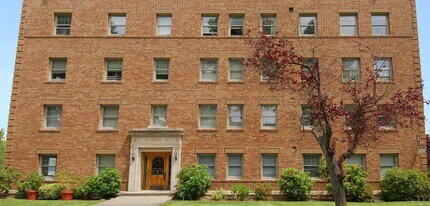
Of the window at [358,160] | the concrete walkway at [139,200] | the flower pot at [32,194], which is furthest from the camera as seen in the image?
the window at [358,160]

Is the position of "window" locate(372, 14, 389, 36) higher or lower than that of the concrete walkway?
higher

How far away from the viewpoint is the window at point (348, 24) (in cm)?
2776

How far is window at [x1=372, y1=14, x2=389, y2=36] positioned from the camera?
27.7m

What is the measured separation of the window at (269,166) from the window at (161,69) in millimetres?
7450

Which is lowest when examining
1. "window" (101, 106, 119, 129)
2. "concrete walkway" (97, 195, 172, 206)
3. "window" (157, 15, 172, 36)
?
"concrete walkway" (97, 195, 172, 206)

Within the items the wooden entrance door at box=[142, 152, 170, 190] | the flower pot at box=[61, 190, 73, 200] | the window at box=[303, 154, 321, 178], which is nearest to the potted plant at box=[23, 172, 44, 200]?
the flower pot at box=[61, 190, 73, 200]

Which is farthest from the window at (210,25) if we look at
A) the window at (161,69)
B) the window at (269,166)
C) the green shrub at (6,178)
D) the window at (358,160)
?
the green shrub at (6,178)

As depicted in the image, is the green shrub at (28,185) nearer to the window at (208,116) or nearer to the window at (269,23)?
the window at (208,116)

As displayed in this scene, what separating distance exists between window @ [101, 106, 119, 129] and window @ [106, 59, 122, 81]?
1843mm

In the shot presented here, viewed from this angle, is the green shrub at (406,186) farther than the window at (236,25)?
No

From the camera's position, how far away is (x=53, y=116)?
88.7ft

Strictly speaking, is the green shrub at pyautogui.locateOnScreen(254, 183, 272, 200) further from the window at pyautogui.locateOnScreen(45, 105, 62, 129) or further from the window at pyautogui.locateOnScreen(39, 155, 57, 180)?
the window at pyautogui.locateOnScreen(45, 105, 62, 129)

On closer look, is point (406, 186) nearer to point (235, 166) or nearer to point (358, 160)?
point (358, 160)

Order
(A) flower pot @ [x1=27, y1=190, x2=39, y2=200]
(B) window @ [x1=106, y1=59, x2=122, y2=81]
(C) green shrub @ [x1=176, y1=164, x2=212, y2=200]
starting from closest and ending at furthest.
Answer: (C) green shrub @ [x1=176, y1=164, x2=212, y2=200], (A) flower pot @ [x1=27, y1=190, x2=39, y2=200], (B) window @ [x1=106, y1=59, x2=122, y2=81]
